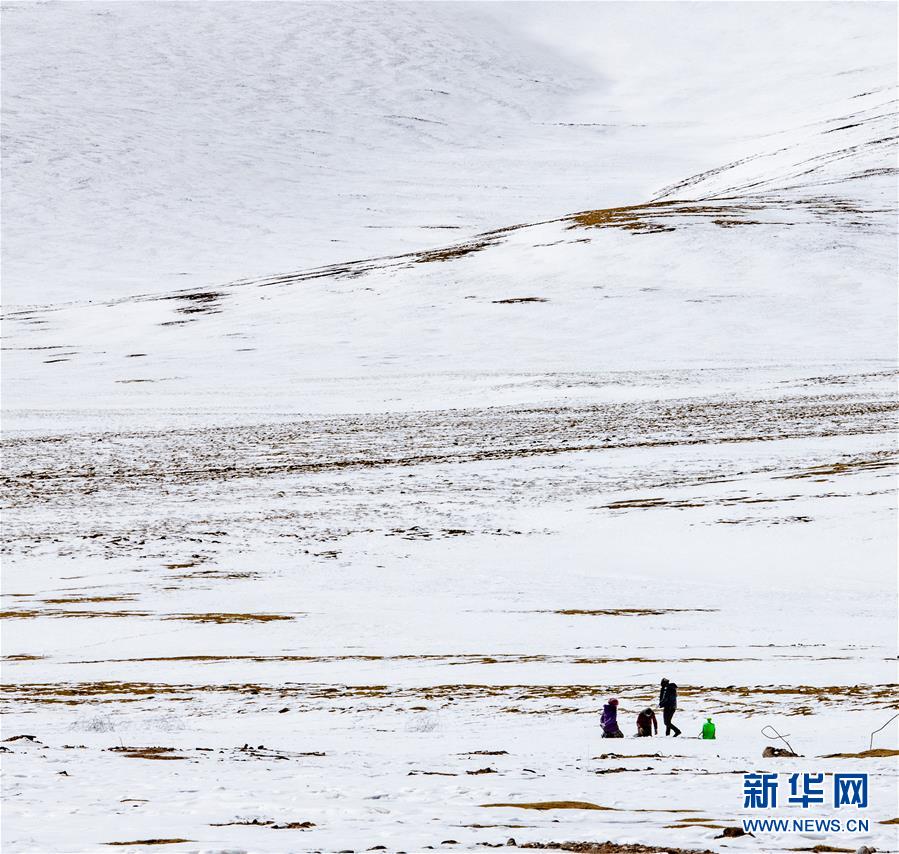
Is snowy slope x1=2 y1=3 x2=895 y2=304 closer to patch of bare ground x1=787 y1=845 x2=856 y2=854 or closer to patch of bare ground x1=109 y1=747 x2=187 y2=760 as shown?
patch of bare ground x1=109 y1=747 x2=187 y2=760

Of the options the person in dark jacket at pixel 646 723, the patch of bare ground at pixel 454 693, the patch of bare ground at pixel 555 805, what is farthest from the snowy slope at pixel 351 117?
the patch of bare ground at pixel 555 805

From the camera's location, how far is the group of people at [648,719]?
12844 mm

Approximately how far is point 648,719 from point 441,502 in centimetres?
1561

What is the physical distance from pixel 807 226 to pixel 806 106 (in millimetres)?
76349

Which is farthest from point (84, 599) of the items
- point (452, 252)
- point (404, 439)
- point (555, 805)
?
point (452, 252)

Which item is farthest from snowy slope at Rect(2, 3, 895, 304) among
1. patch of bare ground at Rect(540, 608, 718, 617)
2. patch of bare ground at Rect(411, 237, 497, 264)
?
patch of bare ground at Rect(540, 608, 718, 617)

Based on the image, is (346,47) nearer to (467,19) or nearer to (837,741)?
(467,19)

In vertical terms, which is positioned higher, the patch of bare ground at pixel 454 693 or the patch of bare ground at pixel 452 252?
the patch of bare ground at pixel 452 252

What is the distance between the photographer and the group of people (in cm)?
1284

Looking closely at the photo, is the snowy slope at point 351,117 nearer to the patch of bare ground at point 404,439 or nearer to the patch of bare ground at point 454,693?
the patch of bare ground at point 404,439

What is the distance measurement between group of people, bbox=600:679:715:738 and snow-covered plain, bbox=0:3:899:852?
308 millimetres

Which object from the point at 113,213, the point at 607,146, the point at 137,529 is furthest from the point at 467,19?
the point at 137,529

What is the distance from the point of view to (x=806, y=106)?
13875 cm

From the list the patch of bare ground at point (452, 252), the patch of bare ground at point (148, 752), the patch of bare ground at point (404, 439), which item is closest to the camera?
the patch of bare ground at point (148, 752)
